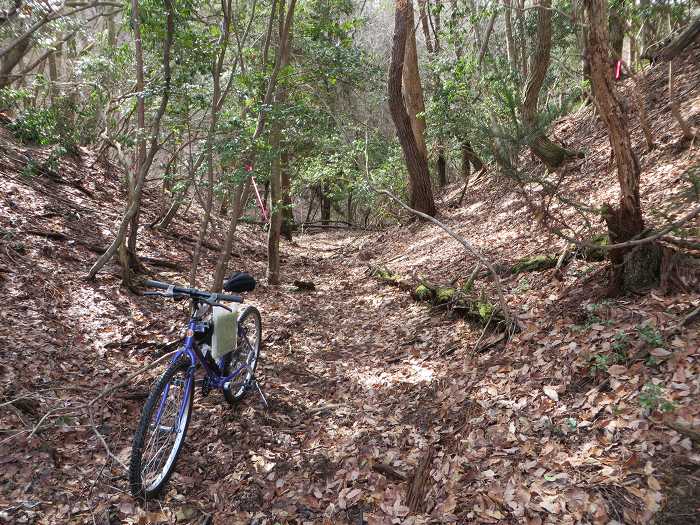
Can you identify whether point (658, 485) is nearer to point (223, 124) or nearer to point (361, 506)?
point (361, 506)

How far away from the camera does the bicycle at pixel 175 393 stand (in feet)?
10.5

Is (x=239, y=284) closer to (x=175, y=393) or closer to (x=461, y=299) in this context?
(x=175, y=393)

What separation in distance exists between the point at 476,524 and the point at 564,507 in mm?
520

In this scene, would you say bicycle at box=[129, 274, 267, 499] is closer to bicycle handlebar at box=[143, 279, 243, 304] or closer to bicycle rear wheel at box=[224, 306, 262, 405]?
bicycle handlebar at box=[143, 279, 243, 304]

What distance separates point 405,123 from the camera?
38.8ft

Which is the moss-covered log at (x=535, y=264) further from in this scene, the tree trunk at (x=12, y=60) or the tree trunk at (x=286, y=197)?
the tree trunk at (x=12, y=60)

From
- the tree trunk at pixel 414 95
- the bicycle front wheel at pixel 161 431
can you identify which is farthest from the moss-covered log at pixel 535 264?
the tree trunk at pixel 414 95

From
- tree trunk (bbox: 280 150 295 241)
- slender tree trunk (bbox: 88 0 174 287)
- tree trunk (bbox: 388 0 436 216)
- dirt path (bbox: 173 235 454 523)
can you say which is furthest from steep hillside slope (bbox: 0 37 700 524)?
tree trunk (bbox: 280 150 295 241)

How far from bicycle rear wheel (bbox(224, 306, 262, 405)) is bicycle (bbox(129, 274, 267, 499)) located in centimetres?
13

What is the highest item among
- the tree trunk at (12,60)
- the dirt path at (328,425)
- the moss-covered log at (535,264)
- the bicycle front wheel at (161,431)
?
the tree trunk at (12,60)

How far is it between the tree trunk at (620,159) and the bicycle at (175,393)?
10.8 feet

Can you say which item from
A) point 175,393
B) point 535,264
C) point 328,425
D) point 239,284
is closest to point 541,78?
point 535,264

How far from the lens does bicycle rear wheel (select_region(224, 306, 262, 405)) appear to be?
440cm

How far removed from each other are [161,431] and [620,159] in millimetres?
4292
